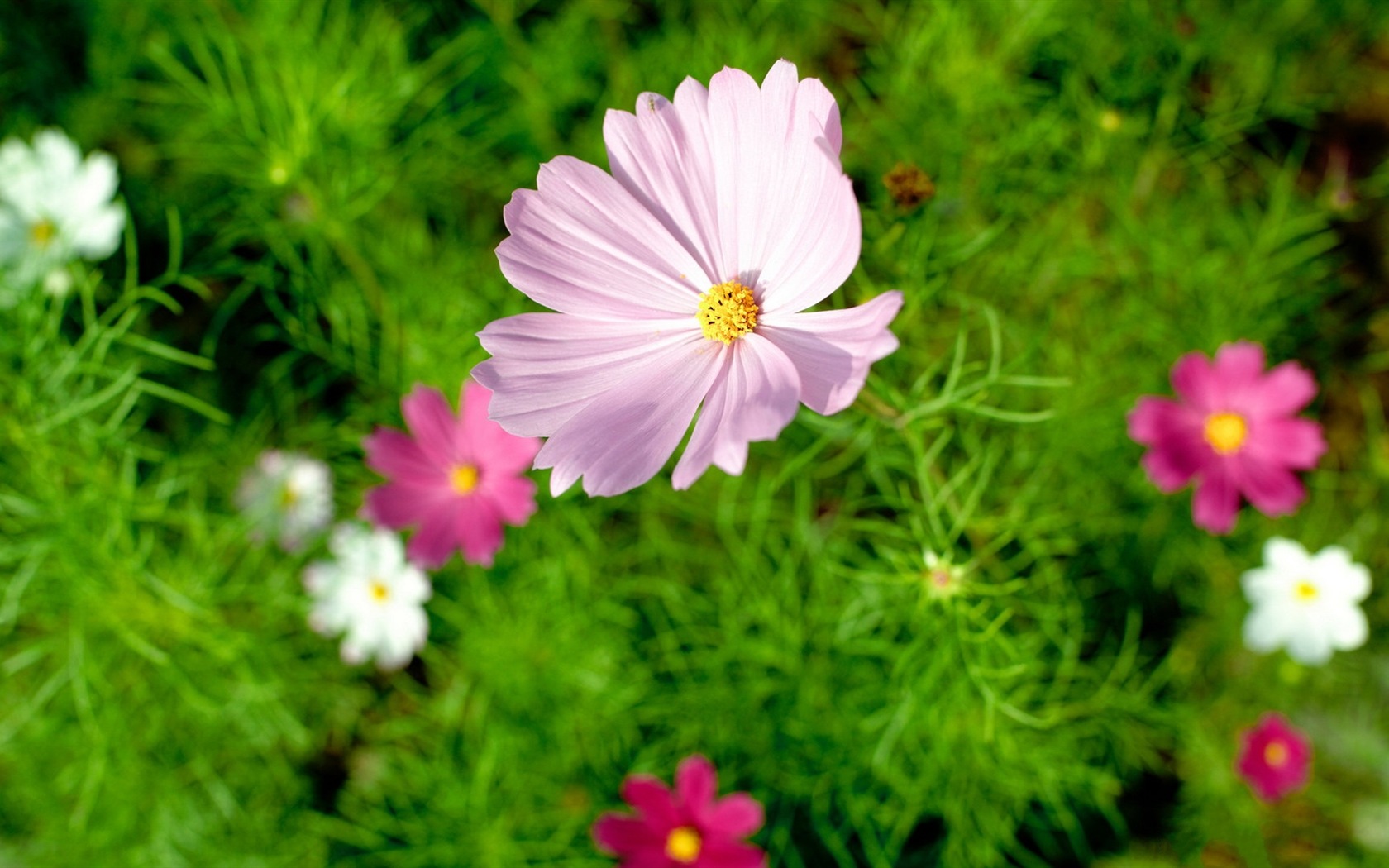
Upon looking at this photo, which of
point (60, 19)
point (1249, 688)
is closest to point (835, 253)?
point (1249, 688)

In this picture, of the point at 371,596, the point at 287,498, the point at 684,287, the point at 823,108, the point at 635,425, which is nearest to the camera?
the point at 823,108

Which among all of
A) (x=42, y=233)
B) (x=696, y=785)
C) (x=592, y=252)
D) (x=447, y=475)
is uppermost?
(x=42, y=233)

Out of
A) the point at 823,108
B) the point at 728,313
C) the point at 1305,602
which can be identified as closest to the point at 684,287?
the point at 728,313

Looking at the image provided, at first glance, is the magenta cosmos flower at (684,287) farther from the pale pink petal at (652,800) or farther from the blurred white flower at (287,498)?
the blurred white flower at (287,498)

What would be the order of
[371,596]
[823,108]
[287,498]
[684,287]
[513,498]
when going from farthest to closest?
[287,498], [371,596], [513,498], [684,287], [823,108]

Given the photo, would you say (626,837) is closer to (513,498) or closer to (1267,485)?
(513,498)

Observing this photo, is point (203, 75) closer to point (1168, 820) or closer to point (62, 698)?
point (62, 698)
